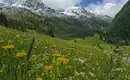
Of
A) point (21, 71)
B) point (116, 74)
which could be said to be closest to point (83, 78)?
point (116, 74)

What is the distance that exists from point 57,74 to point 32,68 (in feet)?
1.62

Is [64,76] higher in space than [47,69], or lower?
lower

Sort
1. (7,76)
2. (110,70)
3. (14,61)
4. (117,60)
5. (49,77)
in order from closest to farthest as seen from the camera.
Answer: (7,76), (49,77), (14,61), (110,70), (117,60)

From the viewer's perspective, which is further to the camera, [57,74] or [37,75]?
[57,74]

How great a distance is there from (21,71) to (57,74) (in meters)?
0.85

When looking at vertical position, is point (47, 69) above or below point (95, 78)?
above

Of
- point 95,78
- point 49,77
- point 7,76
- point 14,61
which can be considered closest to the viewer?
point 7,76

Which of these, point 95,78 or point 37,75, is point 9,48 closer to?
point 37,75

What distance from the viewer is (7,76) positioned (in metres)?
5.16

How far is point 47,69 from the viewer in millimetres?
5289

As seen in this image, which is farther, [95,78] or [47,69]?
[95,78]

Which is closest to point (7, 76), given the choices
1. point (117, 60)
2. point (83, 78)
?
point (83, 78)

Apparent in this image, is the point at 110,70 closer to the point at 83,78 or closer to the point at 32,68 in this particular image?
the point at 83,78

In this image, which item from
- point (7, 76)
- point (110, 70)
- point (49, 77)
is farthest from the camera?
point (110, 70)
